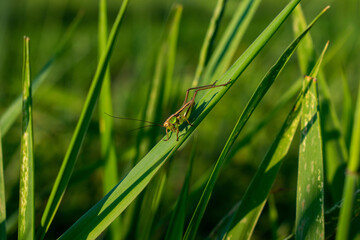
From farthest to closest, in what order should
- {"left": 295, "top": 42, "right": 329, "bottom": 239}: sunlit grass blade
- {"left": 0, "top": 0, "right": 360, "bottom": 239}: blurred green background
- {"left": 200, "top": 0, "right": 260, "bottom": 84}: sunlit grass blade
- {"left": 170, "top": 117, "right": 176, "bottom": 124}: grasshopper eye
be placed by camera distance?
{"left": 0, "top": 0, "right": 360, "bottom": 239}: blurred green background → {"left": 200, "top": 0, "right": 260, "bottom": 84}: sunlit grass blade → {"left": 170, "top": 117, "right": 176, "bottom": 124}: grasshopper eye → {"left": 295, "top": 42, "right": 329, "bottom": 239}: sunlit grass blade

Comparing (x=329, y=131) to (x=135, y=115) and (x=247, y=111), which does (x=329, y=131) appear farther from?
(x=135, y=115)

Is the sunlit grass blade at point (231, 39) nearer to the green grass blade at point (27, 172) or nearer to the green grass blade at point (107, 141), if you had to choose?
the green grass blade at point (107, 141)

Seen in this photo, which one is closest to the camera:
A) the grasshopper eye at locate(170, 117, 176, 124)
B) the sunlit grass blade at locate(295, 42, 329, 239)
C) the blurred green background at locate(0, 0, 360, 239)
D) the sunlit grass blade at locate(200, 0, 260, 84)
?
the sunlit grass blade at locate(295, 42, 329, 239)

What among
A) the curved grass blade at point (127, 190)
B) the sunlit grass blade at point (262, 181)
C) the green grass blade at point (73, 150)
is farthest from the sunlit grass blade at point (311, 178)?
the green grass blade at point (73, 150)

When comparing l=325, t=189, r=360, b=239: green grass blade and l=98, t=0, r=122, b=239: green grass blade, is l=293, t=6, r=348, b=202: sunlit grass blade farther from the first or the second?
l=98, t=0, r=122, b=239: green grass blade

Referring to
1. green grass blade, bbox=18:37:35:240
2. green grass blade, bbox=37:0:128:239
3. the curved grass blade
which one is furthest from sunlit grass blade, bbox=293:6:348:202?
green grass blade, bbox=18:37:35:240

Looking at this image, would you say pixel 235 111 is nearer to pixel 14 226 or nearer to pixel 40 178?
pixel 40 178

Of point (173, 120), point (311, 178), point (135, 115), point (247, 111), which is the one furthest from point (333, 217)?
point (135, 115)
